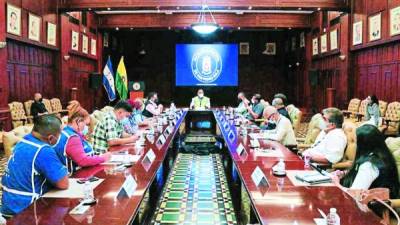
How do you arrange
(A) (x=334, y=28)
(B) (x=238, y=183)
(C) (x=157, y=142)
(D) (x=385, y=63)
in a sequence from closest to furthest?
1. (B) (x=238, y=183)
2. (C) (x=157, y=142)
3. (D) (x=385, y=63)
4. (A) (x=334, y=28)

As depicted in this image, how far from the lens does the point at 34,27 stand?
9734 millimetres

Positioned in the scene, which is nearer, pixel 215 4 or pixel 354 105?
pixel 215 4

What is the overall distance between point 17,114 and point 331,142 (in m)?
7.06

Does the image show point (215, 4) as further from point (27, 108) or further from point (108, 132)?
point (108, 132)

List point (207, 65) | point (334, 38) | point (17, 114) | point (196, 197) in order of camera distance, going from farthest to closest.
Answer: point (207, 65) < point (334, 38) < point (17, 114) < point (196, 197)

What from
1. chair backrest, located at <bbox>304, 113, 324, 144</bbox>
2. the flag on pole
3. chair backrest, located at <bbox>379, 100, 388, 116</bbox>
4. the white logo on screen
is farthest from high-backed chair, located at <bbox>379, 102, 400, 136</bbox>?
the flag on pole

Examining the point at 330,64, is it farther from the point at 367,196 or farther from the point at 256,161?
the point at 367,196

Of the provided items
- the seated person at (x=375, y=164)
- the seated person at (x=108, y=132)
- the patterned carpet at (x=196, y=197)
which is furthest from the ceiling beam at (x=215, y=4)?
the seated person at (x=375, y=164)

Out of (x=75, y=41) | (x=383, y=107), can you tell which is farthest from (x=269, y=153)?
(x=75, y=41)

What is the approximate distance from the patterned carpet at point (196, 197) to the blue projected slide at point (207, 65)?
30.7 ft

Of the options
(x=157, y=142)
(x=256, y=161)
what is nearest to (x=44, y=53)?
(x=157, y=142)

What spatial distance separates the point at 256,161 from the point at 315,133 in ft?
6.70

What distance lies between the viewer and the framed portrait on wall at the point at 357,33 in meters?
10.5

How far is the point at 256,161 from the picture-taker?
3584 mm
